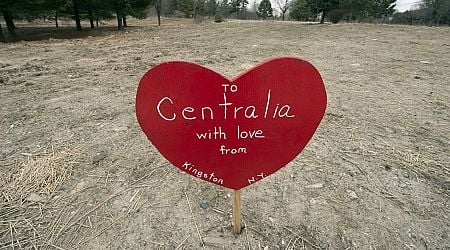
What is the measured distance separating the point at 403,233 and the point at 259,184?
90 centimetres

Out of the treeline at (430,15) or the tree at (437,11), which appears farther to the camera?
the treeline at (430,15)

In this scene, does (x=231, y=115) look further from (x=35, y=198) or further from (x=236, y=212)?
(x=35, y=198)

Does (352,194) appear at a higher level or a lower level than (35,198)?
higher

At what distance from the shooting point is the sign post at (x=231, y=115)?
108 cm

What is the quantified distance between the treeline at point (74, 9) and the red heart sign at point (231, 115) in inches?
519

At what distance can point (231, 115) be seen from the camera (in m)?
1.16

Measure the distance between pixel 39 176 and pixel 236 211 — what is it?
5.06 ft

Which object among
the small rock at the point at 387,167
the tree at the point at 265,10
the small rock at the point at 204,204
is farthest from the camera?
the tree at the point at 265,10

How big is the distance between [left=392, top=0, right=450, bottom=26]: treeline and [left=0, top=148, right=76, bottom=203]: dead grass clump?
3374 centimetres

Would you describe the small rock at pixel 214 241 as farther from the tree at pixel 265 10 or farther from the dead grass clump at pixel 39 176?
the tree at pixel 265 10

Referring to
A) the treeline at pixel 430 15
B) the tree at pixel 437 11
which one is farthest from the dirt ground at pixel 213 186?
the tree at pixel 437 11

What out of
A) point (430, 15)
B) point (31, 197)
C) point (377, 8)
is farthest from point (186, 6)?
point (31, 197)

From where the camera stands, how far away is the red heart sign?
42.4 inches

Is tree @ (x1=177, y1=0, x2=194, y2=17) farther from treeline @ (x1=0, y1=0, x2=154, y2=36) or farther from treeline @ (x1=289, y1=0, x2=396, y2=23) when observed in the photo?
treeline @ (x1=0, y1=0, x2=154, y2=36)
